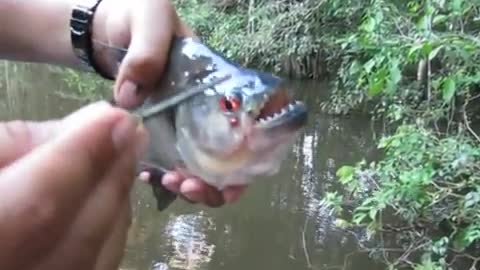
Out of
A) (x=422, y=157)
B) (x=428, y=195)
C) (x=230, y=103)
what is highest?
(x=230, y=103)

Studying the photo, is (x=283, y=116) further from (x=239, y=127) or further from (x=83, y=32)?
(x=83, y=32)

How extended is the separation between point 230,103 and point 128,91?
0.15m

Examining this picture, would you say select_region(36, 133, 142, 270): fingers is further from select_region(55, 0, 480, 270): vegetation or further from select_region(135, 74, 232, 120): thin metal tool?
select_region(55, 0, 480, 270): vegetation

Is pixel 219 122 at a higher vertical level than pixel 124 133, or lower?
lower

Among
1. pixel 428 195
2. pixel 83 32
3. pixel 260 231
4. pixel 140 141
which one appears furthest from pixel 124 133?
pixel 260 231

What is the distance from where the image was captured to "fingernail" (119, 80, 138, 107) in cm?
111

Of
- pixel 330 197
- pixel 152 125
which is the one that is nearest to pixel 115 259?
pixel 152 125

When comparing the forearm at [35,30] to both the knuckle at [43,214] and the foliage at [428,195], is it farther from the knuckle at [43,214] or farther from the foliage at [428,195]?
the foliage at [428,195]

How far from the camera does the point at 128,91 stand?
111cm

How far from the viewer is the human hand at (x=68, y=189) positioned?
437 millimetres

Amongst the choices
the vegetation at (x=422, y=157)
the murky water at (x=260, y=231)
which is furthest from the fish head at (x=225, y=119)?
the murky water at (x=260, y=231)

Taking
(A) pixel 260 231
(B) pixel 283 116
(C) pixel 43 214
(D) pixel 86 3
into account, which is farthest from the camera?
(A) pixel 260 231

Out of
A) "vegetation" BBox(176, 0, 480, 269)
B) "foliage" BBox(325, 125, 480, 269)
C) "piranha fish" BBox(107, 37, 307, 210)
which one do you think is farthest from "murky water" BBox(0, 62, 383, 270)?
"piranha fish" BBox(107, 37, 307, 210)

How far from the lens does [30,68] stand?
9477mm
